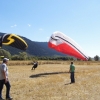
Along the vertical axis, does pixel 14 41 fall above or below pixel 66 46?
below

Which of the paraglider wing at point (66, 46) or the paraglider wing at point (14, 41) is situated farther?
the paraglider wing at point (66, 46)

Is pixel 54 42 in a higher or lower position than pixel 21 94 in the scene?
A: higher

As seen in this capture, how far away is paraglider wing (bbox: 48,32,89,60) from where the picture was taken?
92.2 ft

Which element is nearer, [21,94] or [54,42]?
[21,94]

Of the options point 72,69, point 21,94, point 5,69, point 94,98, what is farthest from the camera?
point 72,69

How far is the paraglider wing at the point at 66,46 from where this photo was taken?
28094 millimetres

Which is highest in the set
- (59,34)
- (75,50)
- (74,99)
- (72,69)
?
(59,34)

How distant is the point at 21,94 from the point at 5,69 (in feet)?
8.71

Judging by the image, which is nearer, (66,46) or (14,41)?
(14,41)

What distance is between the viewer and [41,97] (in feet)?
44.2

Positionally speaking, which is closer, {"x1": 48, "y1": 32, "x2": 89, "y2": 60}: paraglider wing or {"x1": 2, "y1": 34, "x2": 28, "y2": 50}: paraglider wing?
{"x1": 2, "y1": 34, "x2": 28, "y2": 50}: paraglider wing

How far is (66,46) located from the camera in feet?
93.0

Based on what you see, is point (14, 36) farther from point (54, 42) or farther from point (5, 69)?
point (54, 42)

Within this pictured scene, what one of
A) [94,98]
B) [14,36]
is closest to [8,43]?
[14,36]
